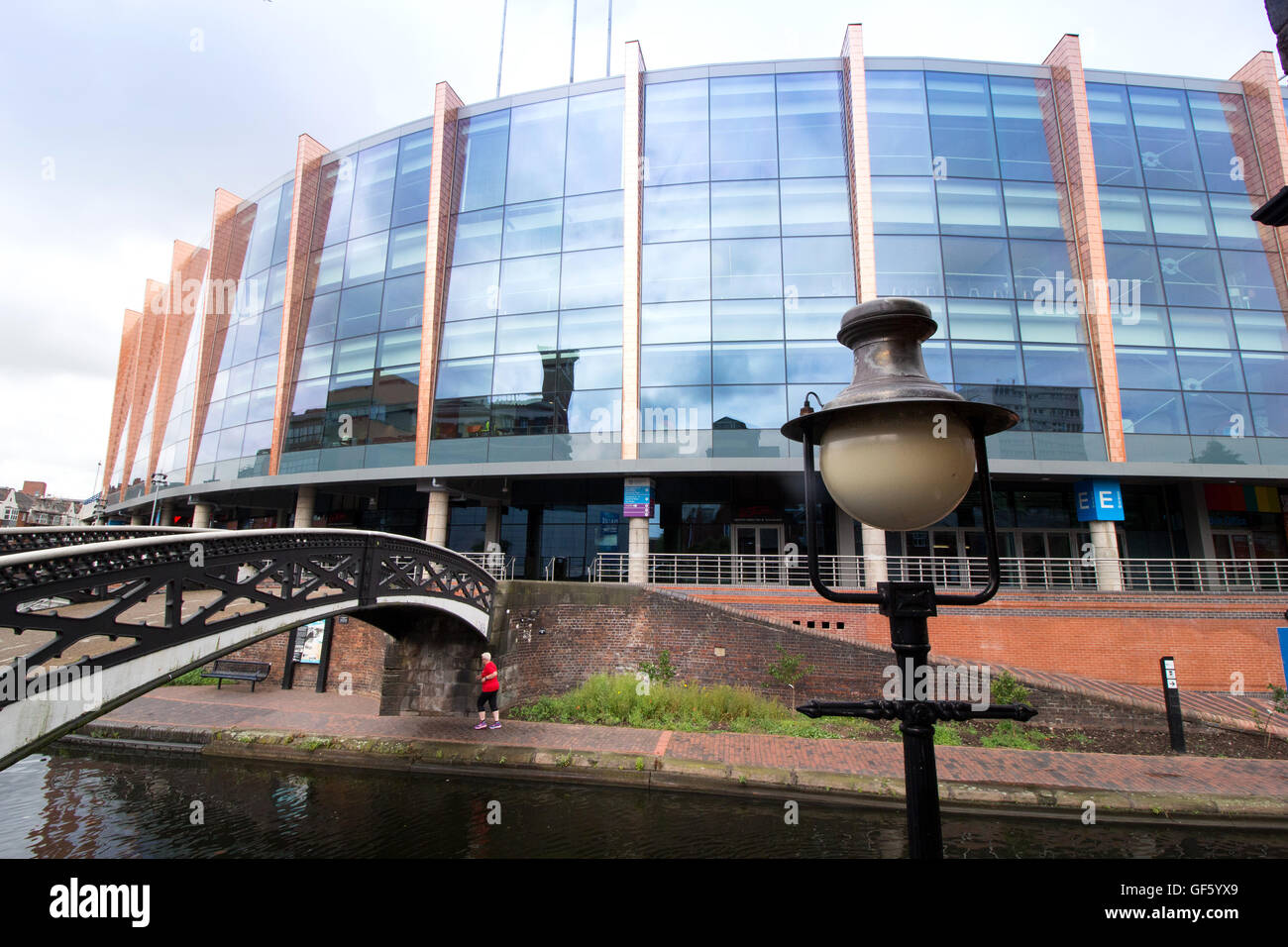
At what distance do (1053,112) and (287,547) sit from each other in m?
25.4

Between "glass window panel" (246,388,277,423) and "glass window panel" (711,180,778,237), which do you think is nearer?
"glass window panel" (711,180,778,237)

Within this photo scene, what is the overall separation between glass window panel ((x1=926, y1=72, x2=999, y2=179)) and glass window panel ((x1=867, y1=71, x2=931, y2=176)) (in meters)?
0.38

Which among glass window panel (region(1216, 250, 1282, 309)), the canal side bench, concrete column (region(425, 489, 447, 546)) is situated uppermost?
glass window panel (region(1216, 250, 1282, 309))

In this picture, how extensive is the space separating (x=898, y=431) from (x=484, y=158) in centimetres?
2336

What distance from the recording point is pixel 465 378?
63.2 ft

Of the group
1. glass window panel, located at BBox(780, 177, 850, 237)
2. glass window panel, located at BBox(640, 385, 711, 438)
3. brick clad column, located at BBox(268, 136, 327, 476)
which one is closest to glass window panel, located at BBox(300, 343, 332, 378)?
brick clad column, located at BBox(268, 136, 327, 476)

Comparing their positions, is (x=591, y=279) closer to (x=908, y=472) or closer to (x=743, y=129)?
(x=743, y=129)

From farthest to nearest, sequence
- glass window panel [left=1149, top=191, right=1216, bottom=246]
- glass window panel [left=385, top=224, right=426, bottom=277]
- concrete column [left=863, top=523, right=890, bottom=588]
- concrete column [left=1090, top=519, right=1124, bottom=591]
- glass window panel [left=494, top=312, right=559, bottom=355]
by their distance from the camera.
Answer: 1. glass window panel [left=385, top=224, right=426, bottom=277]
2. glass window panel [left=494, top=312, right=559, bottom=355]
3. glass window panel [left=1149, top=191, right=1216, bottom=246]
4. concrete column [left=1090, top=519, right=1124, bottom=591]
5. concrete column [left=863, top=523, right=890, bottom=588]

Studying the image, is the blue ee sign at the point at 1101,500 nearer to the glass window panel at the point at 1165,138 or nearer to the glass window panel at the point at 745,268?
the glass window panel at the point at 1165,138

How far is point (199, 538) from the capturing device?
5.57 meters

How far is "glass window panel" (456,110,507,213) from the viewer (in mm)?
20609

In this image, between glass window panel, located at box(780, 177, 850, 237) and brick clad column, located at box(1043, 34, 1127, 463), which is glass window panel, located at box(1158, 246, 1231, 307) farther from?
glass window panel, located at box(780, 177, 850, 237)
